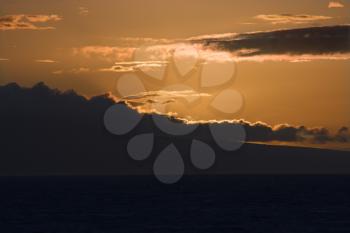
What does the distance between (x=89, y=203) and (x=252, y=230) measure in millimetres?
64917

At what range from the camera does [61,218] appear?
128250 millimetres

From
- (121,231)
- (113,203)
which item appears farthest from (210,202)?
(121,231)

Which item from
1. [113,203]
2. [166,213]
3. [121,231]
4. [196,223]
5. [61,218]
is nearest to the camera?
[121,231]

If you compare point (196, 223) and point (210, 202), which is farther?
point (210, 202)

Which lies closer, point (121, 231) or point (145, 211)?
point (121, 231)

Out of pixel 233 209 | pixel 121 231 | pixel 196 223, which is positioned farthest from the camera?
pixel 233 209

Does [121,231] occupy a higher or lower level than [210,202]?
higher

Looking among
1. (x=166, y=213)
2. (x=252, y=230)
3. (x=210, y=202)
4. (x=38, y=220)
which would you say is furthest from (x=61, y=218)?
(x=210, y=202)

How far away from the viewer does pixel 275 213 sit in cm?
14050

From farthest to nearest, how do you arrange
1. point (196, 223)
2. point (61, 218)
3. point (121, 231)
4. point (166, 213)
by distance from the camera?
point (166, 213) → point (61, 218) → point (196, 223) → point (121, 231)

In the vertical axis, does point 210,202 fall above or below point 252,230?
below

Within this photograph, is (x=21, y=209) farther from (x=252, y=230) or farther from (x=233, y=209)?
(x=252, y=230)

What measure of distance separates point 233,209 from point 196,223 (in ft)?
100

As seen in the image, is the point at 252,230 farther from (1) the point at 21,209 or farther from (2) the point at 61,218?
(1) the point at 21,209
